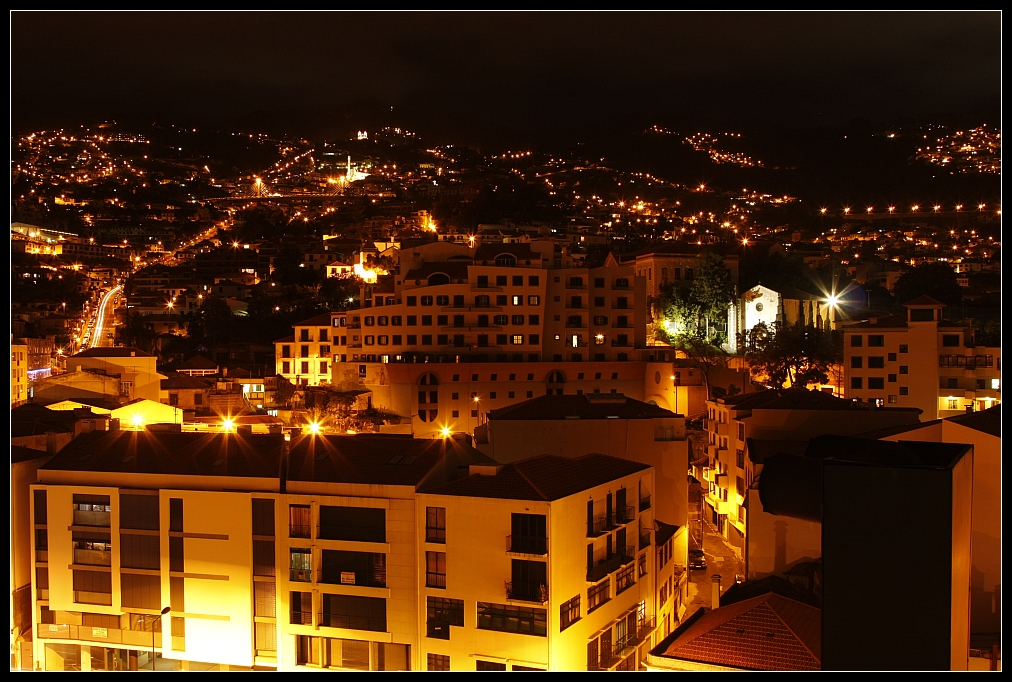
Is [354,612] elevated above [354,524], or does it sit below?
below

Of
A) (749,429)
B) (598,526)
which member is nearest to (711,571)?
(749,429)

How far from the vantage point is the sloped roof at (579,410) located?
912 centimetres

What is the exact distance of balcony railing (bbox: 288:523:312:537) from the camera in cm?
655

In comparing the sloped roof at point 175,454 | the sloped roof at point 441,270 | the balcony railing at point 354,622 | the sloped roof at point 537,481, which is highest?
the sloped roof at point 441,270

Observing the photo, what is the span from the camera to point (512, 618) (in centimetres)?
596

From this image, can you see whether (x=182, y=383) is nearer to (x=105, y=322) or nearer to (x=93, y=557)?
(x=93, y=557)

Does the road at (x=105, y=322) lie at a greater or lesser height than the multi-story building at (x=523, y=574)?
greater

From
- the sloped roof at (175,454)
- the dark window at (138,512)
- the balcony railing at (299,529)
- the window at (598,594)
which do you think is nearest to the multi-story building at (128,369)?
the sloped roof at (175,454)

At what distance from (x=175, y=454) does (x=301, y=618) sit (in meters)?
1.74

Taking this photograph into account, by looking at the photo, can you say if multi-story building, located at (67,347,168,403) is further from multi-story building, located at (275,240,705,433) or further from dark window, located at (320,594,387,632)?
dark window, located at (320,594,387,632)

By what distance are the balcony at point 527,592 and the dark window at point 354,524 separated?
3.55ft

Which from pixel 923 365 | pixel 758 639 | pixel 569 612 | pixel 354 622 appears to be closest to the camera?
pixel 758 639

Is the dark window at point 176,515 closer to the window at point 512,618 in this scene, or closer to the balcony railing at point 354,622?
the balcony railing at point 354,622

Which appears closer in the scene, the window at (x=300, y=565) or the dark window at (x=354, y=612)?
the dark window at (x=354, y=612)
